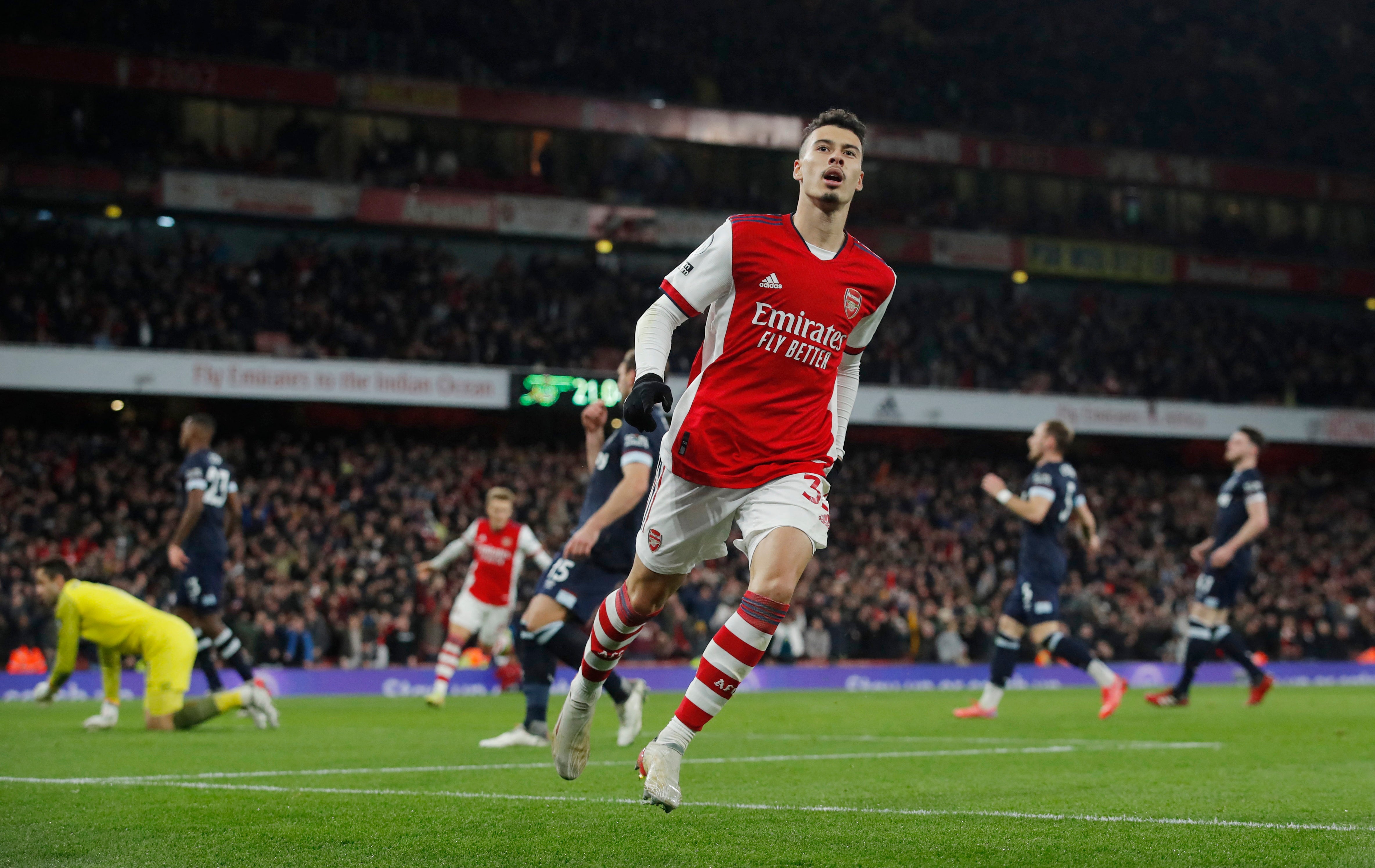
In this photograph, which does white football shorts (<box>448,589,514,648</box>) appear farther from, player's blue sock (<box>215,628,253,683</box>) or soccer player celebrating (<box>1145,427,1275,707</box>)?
soccer player celebrating (<box>1145,427,1275,707</box>)

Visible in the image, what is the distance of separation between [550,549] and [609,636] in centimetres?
2281

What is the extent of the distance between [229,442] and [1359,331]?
106ft

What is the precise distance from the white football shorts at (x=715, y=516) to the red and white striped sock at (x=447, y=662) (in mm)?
10607

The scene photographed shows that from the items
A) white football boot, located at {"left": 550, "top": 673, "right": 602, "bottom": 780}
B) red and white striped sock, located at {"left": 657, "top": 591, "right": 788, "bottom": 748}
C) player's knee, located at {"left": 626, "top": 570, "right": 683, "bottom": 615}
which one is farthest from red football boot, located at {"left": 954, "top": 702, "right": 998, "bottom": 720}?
red and white striped sock, located at {"left": 657, "top": 591, "right": 788, "bottom": 748}

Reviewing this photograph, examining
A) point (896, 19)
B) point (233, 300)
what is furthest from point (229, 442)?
point (896, 19)

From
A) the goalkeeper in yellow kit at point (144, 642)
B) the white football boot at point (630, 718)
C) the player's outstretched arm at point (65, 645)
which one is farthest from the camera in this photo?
the goalkeeper in yellow kit at point (144, 642)

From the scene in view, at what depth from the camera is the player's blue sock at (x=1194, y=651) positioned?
14695mm

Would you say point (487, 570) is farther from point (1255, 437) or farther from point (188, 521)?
point (1255, 437)

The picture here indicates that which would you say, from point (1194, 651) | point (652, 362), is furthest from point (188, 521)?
point (1194, 651)

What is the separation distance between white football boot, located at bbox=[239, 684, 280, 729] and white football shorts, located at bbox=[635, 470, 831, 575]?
19.9 ft

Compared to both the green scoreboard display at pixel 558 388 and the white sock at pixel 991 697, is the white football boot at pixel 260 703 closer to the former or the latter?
the white sock at pixel 991 697

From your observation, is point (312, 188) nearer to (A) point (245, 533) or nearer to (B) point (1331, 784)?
(A) point (245, 533)

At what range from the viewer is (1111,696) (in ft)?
41.3

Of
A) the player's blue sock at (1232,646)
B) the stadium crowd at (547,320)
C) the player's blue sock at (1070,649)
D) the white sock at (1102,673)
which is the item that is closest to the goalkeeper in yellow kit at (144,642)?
the player's blue sock at (1070,649)
